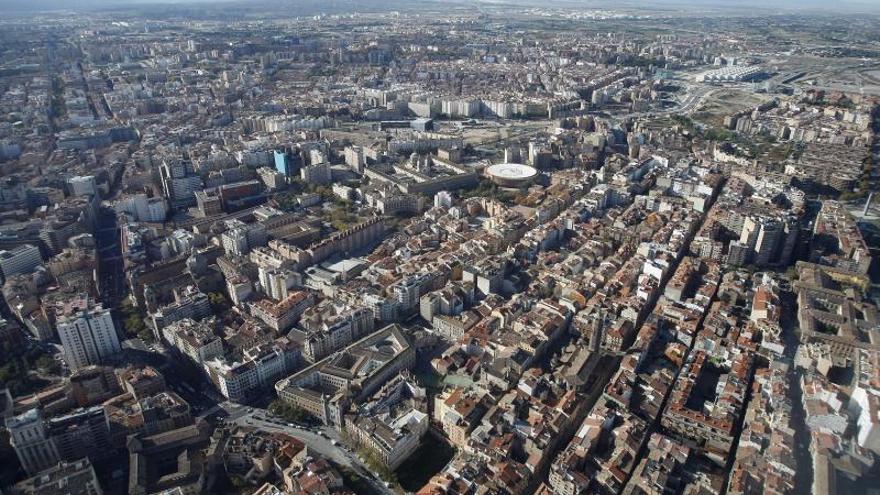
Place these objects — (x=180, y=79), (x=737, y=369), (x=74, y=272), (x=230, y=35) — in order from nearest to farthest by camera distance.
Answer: (x=737, y=369) < (x=74, y=272) < (x=180, y=79) < (x=230, y=35)

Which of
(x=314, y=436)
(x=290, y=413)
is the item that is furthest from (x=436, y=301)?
(x=314, y=436)

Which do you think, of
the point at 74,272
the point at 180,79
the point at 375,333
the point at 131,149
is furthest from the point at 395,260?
the point at 180,79

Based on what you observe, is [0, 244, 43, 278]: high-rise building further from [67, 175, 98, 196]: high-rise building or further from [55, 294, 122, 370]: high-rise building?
[67, 175, 98, 196]: high-rise building

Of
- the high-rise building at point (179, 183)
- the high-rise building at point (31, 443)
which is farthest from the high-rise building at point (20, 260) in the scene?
the high-rise building at point (31, 443)

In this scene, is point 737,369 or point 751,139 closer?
point 737,369

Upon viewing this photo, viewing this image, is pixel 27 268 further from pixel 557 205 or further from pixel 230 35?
pixel 230 35

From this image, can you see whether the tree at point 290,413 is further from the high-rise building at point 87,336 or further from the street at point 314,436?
the high-rise building at point 87,336
